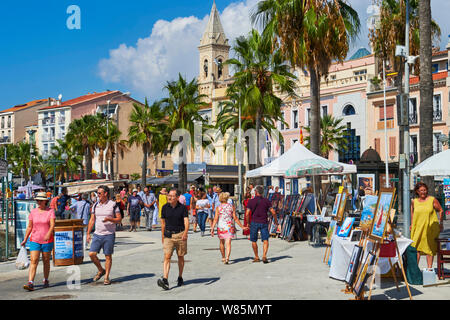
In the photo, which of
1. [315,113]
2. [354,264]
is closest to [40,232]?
[354,264]

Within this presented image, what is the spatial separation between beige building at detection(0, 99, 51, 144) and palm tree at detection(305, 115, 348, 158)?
→ 7639 centimetres

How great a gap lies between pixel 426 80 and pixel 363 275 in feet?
32.1

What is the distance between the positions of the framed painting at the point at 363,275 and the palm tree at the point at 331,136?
142 ft

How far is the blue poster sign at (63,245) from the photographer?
40.7 ft

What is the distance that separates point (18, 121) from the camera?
114 metres

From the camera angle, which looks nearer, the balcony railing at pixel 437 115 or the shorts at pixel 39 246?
the shorts at pixel 39 246

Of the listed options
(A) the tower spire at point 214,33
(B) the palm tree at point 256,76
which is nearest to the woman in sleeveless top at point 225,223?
(B) the palm tree at point 256,76

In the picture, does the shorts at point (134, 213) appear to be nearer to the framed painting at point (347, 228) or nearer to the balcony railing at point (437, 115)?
the framed painting at point (347, 228)

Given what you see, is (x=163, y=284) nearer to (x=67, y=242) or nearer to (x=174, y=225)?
(x=174, y=225)

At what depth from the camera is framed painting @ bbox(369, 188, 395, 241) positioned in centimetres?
831

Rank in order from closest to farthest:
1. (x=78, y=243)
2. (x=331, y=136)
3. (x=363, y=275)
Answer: (x=363, y=275), (x=78, y=243), (x=331, y=136)

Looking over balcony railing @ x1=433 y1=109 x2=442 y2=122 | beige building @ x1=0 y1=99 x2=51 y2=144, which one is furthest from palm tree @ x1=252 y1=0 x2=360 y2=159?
beige building @ x1=0 y1=99 x2=51 y2=144

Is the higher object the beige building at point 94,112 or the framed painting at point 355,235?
the beige building at point 94,112

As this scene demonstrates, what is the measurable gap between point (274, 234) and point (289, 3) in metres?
9.02
